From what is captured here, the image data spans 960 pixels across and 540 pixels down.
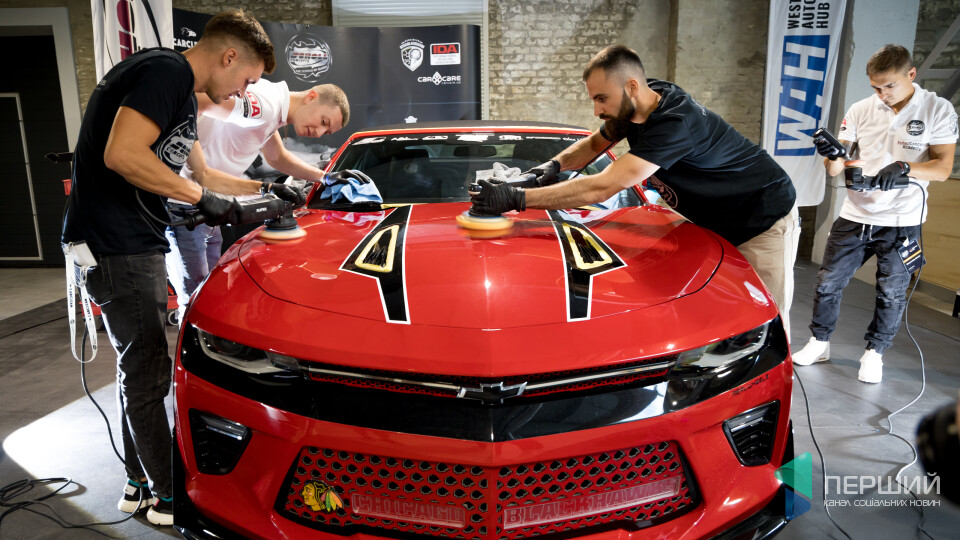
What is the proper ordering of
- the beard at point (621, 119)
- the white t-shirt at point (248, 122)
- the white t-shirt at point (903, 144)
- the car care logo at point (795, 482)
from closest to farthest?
the car care logo at point (795, 482), the beard at point (621, 119), the white t-shirt at point (903, 144), the white t-shirt at point (248, 122)

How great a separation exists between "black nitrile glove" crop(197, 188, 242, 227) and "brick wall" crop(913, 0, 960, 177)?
7.09 metres

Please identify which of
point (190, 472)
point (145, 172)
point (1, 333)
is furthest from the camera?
point (1, 333)

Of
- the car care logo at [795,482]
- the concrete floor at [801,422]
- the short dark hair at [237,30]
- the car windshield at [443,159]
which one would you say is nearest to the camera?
the car care logo at [795,482]

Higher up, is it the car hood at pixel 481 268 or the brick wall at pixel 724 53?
the brick wall at pixel 724 53

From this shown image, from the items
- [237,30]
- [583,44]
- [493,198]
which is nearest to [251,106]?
[237,30]

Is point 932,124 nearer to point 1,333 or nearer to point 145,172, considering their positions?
point 145,172

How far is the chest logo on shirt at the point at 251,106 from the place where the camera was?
3029 millimetres

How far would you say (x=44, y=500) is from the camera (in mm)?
1934

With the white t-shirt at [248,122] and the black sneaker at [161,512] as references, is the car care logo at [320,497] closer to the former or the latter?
the black sneaker at [161,512]

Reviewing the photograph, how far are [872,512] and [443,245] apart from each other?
1627mm

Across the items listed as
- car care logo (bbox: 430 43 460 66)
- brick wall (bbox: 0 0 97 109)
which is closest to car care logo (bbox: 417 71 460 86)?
car care logo (bbox: 430 43 460 66)

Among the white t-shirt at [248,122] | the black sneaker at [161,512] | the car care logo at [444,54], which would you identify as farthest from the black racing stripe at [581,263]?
the car care logo at [444,54]

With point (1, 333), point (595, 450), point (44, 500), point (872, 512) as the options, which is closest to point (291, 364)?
point (595, 450)

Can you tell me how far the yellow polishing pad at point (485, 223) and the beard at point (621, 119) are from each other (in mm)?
578
